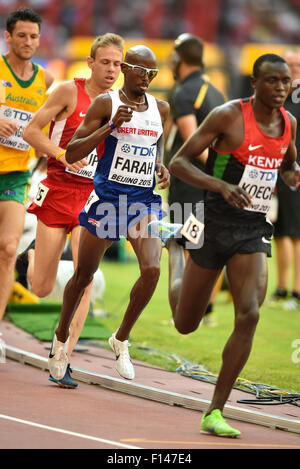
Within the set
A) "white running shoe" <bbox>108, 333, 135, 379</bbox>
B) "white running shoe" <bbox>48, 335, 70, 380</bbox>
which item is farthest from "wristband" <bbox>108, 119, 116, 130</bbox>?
"white running shoe" <bbox>48, 335, 70, 380</bbox>

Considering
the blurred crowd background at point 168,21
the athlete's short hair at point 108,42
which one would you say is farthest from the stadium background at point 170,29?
the athlete's short hair at point 108,42

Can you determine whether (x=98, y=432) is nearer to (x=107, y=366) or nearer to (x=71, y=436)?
(x=71, y=436)

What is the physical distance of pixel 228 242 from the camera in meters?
5.87

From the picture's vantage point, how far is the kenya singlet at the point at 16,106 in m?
8.19

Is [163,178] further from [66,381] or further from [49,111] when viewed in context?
[66,381]

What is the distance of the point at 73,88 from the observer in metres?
7.55

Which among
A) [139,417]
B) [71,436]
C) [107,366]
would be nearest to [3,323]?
[107,366]

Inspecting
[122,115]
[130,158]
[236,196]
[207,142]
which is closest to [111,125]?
[122,115]

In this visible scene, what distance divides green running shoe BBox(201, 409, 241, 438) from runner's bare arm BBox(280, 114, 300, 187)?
158 centimetres

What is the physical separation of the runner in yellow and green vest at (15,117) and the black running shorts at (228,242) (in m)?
2.54

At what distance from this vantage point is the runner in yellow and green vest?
26.6ft

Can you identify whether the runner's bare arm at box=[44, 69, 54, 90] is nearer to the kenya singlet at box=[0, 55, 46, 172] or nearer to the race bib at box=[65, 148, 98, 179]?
the kenya singlet at box=[0, 55, 46, 172]

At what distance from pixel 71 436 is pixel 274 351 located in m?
4.32

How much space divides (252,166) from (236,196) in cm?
31
